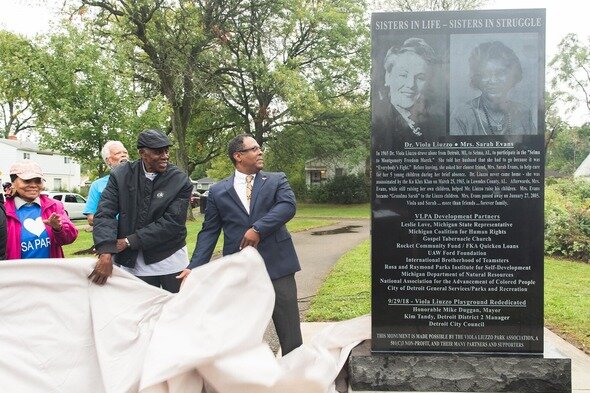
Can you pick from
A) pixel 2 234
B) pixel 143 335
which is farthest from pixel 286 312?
pixel 2 234

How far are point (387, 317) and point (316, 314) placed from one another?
2.79 metres

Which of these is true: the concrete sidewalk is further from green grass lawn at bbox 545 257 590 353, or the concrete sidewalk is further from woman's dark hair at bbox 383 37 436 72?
woman's dark hair at bbox 383 37 436 72

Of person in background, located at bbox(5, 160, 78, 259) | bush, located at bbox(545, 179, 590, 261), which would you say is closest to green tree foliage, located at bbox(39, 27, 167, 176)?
bush, located at bbox(545, 179, 590, 261)

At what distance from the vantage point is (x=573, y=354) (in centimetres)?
505

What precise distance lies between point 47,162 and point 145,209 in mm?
58145

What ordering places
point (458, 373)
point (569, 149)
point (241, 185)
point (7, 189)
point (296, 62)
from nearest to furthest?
point (458, 373), point (241, 185), point (7, 189), point (296, 62), point (569, 149)

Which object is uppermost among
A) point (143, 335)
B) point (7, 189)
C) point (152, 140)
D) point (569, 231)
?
point (152, 140)

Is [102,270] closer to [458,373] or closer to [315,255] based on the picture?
[458,373]

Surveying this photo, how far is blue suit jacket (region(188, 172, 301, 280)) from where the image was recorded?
420 cm

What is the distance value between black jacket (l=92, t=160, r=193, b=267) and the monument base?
5.47 feet

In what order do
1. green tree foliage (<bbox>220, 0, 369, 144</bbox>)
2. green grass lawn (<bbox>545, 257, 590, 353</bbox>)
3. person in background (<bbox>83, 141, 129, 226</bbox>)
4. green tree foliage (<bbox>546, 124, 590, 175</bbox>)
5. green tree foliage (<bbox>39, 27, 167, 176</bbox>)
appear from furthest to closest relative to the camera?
green tree foliage (<bbox>546, 124, 590, 175</bbox>) < green tree foliage (<bbox>220, 0, 369, 144</bbox>) < green tree foliage (<bbox>39, 27, 167, 176</bbox>) < green grass lawn (<bbox>545, 257, 590, 353</bbox>) < person in background (<bbox>83, 141, 129, 226</bbox>)

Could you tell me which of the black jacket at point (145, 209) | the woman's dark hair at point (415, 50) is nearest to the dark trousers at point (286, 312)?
the black jacket at point (145, 209)

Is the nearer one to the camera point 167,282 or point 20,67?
point 167,282

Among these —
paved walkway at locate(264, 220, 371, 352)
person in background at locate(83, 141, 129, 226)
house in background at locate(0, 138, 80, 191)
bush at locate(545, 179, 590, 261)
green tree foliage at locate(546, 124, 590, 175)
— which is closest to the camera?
person in background at locate(83, 141, 129, 226)
